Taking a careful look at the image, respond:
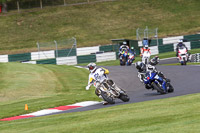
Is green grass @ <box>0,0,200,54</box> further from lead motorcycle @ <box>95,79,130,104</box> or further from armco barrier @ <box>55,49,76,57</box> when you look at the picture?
lead motorcycle @ <box>95,79,130,104</box>

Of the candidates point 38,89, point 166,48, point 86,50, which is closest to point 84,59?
point 86,50

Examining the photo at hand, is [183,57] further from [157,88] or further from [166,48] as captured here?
[157,88]

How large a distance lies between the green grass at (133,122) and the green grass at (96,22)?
125ft

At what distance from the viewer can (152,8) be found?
59.4 m

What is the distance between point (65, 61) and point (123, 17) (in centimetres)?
2172

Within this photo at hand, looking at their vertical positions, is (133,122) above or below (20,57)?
below

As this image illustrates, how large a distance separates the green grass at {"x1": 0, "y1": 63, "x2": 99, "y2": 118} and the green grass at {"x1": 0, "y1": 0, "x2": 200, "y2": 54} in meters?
23.0

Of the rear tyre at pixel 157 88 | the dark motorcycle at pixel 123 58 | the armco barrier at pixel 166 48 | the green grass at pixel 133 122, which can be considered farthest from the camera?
the armco barrier at pixel 166 48

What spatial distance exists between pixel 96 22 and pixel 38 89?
36357 millimetres

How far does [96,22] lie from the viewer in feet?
186

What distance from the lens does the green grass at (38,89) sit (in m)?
17.0

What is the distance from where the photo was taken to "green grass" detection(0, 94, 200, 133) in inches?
348

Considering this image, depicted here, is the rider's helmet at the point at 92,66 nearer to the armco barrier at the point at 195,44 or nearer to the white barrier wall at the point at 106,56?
the white barrier wall at the point at 106,56

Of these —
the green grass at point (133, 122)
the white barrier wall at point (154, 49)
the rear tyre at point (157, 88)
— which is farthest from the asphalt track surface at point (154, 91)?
the white barrier wall at point (154, 49)
